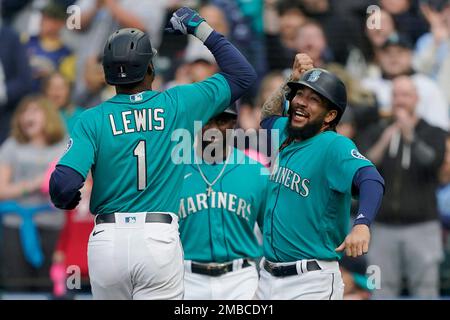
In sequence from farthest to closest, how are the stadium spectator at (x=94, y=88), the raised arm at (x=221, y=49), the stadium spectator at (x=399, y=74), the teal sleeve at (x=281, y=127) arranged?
the stadium spectator at (x=94, y=88) → the stadium spectator at (x=399, y=74) → the teal sleeve at (x=281, y=127) → the raised arm at (x=221, y=49)

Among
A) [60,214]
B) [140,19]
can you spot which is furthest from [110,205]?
[140,19]

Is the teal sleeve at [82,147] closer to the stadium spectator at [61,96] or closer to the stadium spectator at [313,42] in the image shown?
the stadium spectator at [61,96]

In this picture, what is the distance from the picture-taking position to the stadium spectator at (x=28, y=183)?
33.2 feet

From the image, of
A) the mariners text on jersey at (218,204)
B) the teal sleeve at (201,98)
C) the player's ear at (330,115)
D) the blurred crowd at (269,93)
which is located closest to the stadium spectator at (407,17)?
the blurred crowd at (269,93)

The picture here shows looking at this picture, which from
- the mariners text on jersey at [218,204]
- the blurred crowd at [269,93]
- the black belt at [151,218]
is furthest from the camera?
the blurred crowd at [269,93]

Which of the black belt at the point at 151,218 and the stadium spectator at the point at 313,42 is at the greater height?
the stadium spectator at the point at 313,42

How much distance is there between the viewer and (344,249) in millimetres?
5062

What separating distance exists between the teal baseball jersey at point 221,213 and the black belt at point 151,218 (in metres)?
1.64

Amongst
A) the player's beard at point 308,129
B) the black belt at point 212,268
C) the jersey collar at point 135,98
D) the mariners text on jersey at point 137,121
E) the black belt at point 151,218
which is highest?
the jersey collar at point 135,98

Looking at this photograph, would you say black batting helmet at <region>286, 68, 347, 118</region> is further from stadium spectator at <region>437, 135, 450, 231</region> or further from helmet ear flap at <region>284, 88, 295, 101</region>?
stadium spectator at <region>437, 135, 450, 231</region>

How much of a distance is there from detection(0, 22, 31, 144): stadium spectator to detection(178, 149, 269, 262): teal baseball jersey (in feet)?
12.9

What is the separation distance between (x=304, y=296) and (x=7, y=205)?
5185 millimetres

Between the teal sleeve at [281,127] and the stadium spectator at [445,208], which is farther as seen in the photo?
the stadium spectator at [445,208]

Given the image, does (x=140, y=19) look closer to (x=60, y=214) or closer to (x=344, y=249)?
(x=60, y=214)
